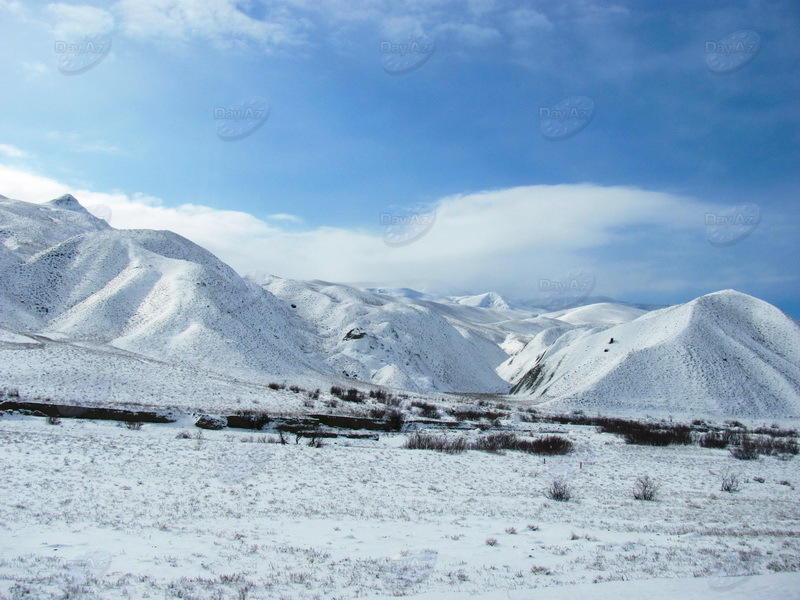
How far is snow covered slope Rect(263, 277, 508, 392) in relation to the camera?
8106 centimetres

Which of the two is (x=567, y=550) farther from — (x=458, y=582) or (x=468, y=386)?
(x=468, y=386)

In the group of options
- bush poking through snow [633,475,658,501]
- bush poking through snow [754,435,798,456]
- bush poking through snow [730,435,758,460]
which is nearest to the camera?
bush poking through snow [633,475,658,501]

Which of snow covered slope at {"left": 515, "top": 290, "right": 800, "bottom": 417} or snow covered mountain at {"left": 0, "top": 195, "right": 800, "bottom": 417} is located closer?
snow covered mountain at {"left": 0, "top": 195, "right": 800, "bottom": 417}

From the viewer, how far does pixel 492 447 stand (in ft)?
86.1

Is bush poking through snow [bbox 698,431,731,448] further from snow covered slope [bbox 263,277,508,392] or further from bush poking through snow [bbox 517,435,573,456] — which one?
snow covered slope [bbox 263,277,508,392]

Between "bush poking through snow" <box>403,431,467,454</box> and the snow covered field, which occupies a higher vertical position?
the snow covered field

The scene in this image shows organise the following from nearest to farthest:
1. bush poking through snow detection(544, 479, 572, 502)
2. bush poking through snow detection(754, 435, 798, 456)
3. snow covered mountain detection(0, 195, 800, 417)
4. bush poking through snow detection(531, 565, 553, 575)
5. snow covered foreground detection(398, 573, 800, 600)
→ 1. snow covered foreground detection(398, 573, 800, 600)
2. bush poking through snow detection(531, 565, 553, 575)
3. bush poking through snow detection(544, 479, 572, 502)
4. bush poking through snow detection(754, 435, 798, 456)
5. snow covered mountain detection(0, 195, 800, 417)

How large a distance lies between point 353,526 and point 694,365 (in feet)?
182

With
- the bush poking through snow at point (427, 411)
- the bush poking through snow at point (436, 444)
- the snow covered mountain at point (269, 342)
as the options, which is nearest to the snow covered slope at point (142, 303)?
the snow covered mountain at point (269, 342)

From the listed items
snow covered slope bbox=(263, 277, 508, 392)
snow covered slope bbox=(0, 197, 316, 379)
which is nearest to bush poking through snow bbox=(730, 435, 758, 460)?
snow covered slope bbox=(0, 197, 316, 379)

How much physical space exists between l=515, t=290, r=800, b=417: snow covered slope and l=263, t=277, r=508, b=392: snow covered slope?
18.7 m

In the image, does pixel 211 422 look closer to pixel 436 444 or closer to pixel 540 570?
pixel 436 444

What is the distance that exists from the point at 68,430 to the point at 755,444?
34.6 metres

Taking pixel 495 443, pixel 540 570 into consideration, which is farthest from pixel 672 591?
pixel 495 443
